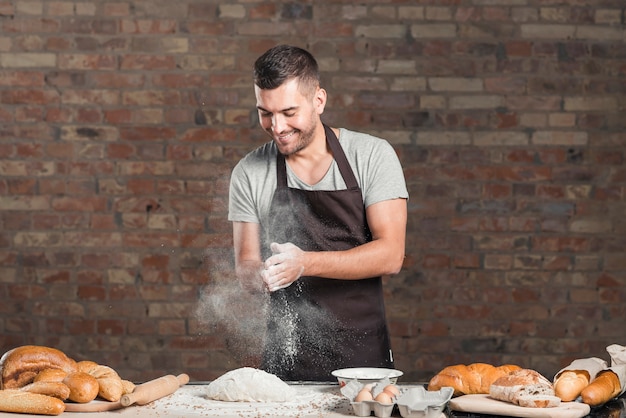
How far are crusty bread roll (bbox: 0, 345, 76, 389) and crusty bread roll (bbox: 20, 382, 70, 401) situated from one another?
A: 140 mm

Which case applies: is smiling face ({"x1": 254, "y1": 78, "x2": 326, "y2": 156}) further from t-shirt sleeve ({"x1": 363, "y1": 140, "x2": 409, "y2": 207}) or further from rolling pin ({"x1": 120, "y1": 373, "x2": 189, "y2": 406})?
rolling pin ({"x1": 120, "y1": 373, "x2": 189, "y2": 406})

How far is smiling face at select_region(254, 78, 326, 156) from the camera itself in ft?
10.1

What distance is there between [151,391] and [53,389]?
0.81 ft

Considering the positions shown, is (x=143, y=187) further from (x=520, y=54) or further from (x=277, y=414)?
(x=277, y=414)

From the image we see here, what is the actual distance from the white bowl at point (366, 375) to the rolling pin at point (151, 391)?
0.43m

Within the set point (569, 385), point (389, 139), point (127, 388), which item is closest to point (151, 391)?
point (127, 388)

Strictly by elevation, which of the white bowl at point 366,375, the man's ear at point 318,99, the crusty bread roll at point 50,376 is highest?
the man's ear at point 318,99

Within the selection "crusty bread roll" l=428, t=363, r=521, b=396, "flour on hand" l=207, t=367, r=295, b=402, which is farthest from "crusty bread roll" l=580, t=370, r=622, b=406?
"flour on hand" l=207, t=367, r=295, b=402

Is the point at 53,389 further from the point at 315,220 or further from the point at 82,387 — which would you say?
the point at 315,220

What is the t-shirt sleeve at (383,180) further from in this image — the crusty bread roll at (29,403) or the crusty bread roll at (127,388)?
the crusty bread roll at (29,403)

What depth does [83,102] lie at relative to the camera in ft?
15.5

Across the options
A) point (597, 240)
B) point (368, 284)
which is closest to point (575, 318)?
point (597, 240)

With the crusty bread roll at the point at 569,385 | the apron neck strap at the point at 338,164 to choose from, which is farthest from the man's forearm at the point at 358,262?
the crusty bread roll at the point at 569,385

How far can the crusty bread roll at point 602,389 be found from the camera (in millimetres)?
2318
